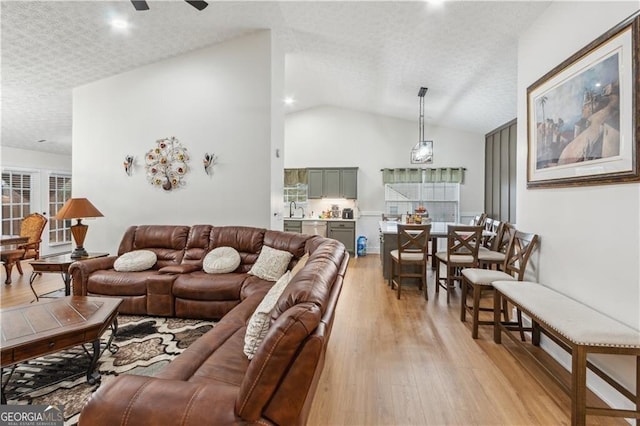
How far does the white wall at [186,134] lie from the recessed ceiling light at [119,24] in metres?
0.85

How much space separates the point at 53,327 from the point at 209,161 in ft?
9.08

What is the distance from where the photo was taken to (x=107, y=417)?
1.12m

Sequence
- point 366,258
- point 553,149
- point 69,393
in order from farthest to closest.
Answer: point 366,258 → point 553,149 → point 69,393

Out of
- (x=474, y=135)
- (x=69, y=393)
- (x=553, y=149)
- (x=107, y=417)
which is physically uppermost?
Answer: (x=474, y=135)

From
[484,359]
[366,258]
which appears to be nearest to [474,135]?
[366,258]

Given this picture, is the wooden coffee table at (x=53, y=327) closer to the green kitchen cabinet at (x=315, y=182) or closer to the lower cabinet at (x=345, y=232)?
the lower cabinet at (x=345, y=232)

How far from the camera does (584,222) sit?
226cm

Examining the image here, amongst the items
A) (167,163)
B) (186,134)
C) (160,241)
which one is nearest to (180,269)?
(160,241)

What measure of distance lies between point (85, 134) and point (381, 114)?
5.96 metres

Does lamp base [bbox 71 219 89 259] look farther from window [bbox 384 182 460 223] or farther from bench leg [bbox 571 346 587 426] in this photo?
window [bbox 384 182 460 223]

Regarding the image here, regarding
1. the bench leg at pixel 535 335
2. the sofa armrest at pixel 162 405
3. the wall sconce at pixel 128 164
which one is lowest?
the bench leg at pixel 535 335

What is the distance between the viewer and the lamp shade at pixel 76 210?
148 inches

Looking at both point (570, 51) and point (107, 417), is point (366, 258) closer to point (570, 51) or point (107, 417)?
point (570, 51)

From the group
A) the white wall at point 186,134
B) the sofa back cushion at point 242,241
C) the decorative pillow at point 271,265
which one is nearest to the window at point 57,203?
the white wall at point 186,134
